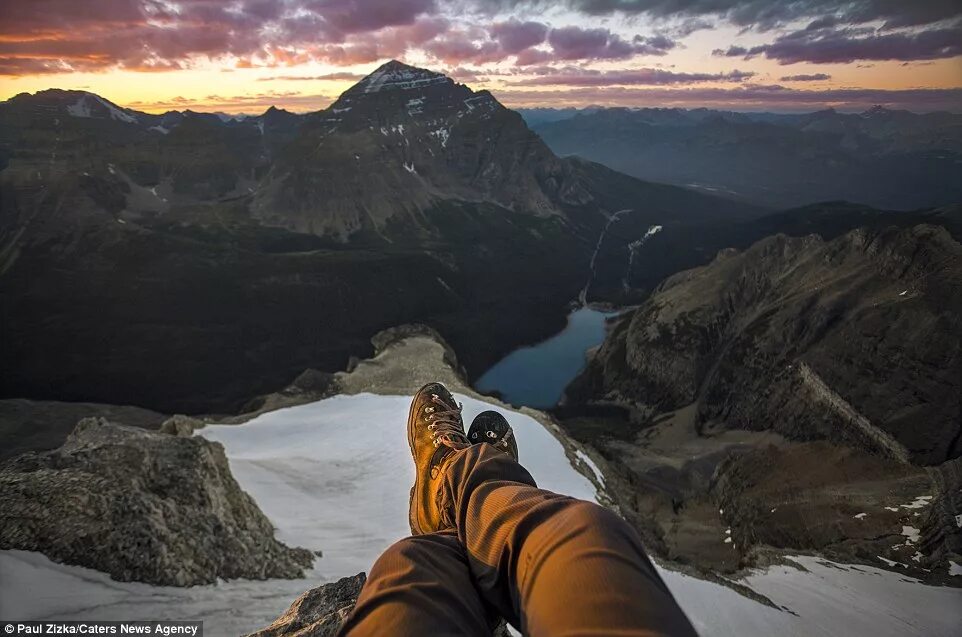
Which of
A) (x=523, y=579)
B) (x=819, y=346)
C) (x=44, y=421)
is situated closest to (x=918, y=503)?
(x=819, y=346)

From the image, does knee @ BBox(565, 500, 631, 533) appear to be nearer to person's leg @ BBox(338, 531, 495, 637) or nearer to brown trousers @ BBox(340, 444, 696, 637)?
brown trousers @ BBox(340, 444, 696, 637)

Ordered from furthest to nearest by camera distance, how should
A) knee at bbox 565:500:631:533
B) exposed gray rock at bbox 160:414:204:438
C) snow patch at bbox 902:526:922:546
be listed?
1. snow patch at bbox 902:526:922:546
2. exposed gray rock at bbox 160:414:204:438
3. knee at bbox 565:500:631:533

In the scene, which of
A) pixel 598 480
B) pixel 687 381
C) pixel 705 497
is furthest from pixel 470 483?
pixel 687 381

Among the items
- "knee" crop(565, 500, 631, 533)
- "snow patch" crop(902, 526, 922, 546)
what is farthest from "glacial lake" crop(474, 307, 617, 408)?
"knee" crop(565, 500, 631, 533)

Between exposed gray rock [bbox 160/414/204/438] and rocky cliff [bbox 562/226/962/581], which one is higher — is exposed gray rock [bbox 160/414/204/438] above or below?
above

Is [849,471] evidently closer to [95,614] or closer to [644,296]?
[95,614]

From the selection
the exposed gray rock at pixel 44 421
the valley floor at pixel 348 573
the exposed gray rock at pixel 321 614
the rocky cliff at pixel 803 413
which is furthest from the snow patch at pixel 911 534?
the exposed gray rock at pixel 44 421
